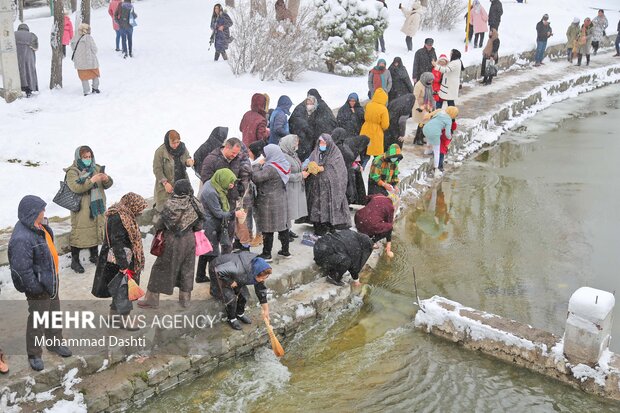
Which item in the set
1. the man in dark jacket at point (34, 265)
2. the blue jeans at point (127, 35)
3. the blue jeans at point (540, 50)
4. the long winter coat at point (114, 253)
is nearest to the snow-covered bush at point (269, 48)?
the blue jeans at point (127, 35)

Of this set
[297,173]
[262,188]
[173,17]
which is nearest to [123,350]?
[262,188]

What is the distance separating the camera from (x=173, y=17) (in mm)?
22750

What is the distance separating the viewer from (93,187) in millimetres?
7305

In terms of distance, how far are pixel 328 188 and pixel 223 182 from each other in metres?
1.98

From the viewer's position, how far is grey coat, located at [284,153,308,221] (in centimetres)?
830

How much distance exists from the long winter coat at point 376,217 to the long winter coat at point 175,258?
2.88 m

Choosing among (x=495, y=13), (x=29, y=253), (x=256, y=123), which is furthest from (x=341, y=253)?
(x=495, y=13)

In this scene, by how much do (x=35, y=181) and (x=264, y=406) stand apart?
474 centimetres

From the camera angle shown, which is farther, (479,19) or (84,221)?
(479,19)

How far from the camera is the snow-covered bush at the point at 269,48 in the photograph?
15.1 meters

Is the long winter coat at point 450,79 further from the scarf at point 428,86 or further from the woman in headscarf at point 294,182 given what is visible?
the woman in headscarf at point 294,182

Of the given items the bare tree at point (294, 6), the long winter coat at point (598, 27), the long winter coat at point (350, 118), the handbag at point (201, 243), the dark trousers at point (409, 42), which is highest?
the bare tree at point (294, 6)

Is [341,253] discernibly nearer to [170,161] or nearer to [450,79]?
[170,161]

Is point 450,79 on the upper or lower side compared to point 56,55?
lower
